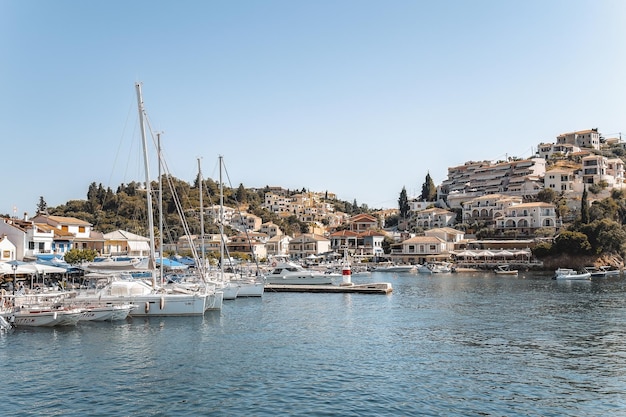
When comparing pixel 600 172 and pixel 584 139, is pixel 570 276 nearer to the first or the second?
pixel 600 172

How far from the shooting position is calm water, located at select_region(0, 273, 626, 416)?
17.5m

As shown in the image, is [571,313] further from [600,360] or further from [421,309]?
[600,360]

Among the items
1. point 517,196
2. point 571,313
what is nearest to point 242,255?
point 517,196

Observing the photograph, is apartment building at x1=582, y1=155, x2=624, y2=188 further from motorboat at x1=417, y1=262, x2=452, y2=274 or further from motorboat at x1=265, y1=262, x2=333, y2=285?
motorboat at x1=265, y1=262, x2=333, y2=285

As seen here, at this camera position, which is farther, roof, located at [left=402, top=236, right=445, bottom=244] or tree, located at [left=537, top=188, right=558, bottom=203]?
tree, located at [left=537, top=188, right=558, bottom=203]

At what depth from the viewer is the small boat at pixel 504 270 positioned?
3428 inches

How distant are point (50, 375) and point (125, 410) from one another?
5.85 metres

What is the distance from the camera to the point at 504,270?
305 ft

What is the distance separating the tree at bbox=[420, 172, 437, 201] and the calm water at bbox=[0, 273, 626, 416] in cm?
12077

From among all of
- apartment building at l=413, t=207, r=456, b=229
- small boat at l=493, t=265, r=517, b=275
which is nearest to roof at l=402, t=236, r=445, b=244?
small boat at l=493, t=265, r=517, b=275

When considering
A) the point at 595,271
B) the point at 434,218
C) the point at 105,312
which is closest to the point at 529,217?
the point at 434,218

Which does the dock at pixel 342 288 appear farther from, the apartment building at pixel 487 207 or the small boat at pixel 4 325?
the apartment building at pixel 487 207

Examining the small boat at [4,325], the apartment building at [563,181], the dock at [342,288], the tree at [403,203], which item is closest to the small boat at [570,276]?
the dock at [342,288]

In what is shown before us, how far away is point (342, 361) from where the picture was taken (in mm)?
23531
